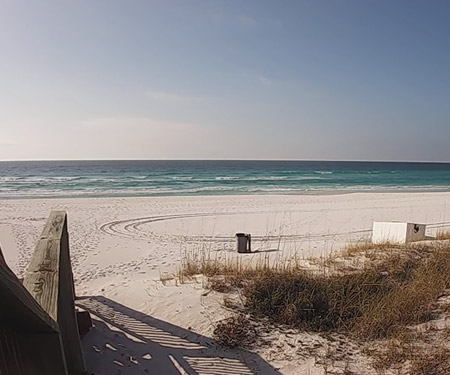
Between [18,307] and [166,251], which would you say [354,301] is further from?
[166,251]

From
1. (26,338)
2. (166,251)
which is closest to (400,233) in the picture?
(166,251)

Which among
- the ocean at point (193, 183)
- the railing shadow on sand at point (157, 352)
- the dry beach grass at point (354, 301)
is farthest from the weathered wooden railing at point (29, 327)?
the ocean at point (193, 183)

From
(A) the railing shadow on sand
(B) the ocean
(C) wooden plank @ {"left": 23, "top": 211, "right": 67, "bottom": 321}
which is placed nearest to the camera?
(C) wooden plank @ {"left": 23, "top": 211, "right": 67, "bottom": 321}

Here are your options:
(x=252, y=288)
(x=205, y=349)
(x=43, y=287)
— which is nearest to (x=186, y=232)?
(x=252, y=288)

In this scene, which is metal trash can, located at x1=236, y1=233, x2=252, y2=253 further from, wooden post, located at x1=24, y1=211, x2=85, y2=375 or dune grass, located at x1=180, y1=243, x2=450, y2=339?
wooden post, located at x1=24, y1=211, x2=85, y2=375

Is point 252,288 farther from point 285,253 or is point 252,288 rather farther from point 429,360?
point 285,253

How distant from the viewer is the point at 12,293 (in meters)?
1.29

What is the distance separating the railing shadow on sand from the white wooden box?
6587mm

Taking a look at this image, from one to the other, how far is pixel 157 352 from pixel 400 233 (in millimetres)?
7487

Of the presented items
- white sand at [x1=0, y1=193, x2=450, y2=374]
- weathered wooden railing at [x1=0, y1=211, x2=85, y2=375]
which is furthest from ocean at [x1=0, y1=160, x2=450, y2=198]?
weathered wooden railing at [x1=0, y1=211, x2=85, y2=375]

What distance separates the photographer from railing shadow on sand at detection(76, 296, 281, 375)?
12.7ft

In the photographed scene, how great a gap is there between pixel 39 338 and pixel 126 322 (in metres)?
3.58

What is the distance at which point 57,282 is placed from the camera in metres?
2.35

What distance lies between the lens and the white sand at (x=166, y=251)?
4098mm
